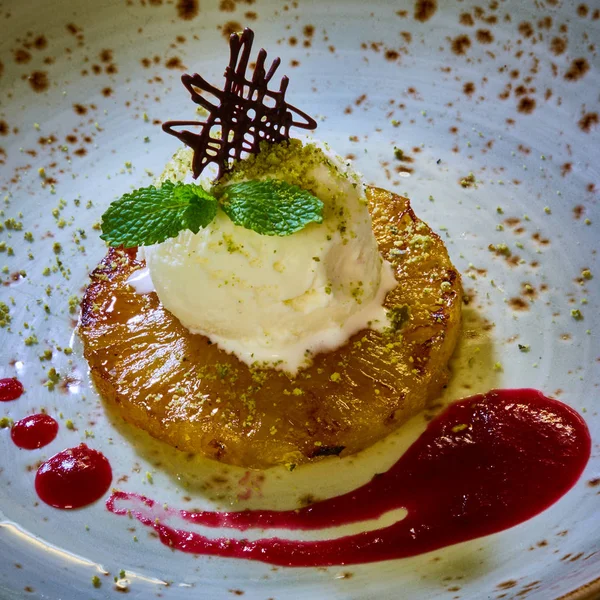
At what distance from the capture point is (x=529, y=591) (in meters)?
1.85

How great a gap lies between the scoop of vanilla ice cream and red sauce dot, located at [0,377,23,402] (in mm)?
635

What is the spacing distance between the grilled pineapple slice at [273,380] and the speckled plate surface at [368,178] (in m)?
0.14

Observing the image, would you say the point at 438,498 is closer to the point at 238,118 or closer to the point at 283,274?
the point at 283,274

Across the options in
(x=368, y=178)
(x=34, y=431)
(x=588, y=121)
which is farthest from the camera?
(x=368, y=178)

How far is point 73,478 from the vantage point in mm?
2381

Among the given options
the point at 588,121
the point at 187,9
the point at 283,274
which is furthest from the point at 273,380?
the point at 187,9

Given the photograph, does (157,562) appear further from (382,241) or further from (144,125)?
(144,125)

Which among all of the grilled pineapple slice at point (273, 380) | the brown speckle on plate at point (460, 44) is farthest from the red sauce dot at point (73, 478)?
the brown speckle on plate at point (460, 44)

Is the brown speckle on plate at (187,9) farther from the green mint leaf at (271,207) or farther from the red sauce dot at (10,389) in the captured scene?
the red sauce dot at (10,389)

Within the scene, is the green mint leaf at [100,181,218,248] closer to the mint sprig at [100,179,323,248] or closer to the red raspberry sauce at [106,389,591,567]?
the mint sprig at [100,179,323,248]

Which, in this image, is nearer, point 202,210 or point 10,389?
point 202,210

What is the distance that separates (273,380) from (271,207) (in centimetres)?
56

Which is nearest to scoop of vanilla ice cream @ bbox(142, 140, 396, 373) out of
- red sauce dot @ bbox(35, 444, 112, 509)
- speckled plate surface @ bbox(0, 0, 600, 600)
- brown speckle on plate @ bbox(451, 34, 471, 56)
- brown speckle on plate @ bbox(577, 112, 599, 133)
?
speckled plate surface @ bbox(0, 0, 600, 600)

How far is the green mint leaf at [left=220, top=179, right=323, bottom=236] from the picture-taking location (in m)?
2.18
